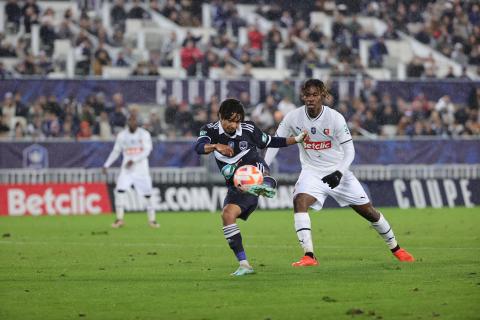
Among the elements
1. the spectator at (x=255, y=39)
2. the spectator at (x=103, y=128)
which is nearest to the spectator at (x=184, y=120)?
the spectator at (x=103, y=128)

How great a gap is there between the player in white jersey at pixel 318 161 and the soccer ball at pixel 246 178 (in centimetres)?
113

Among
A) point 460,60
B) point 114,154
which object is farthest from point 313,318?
point 460,60

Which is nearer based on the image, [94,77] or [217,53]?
[94,77]

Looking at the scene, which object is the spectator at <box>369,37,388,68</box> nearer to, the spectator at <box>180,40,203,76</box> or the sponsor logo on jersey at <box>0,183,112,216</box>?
the spectator at <box>180,40,203,76</box>

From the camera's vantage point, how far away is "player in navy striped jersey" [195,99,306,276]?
12992 millimetres

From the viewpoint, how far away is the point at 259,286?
11906mm

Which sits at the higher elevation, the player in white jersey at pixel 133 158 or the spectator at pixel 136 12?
the spectator at pixel 136 12

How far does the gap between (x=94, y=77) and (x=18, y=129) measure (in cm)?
342

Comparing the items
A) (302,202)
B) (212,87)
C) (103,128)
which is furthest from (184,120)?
(302,202)

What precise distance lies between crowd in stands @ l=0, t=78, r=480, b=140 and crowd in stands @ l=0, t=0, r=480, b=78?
1.71 metres

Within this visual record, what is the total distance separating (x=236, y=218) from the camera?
13188 mm

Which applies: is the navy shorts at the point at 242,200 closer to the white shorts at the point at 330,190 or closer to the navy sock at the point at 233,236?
the navy sock at the point at 233,236

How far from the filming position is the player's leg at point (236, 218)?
13.1 meters

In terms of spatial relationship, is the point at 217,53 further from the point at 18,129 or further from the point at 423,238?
the point at 423,238
